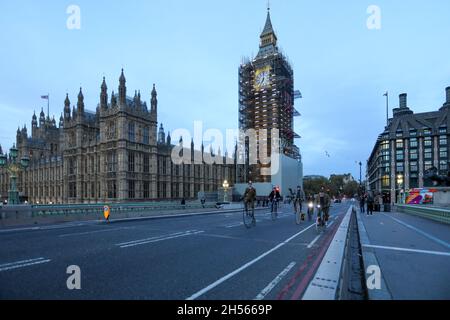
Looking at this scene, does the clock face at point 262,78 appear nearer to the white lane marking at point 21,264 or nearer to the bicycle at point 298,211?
the bicycle at point 298,211

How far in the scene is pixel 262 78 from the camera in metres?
73.0

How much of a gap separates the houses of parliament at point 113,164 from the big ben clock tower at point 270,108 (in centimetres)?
1462

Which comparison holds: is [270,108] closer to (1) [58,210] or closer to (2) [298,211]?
(2) [298,211]

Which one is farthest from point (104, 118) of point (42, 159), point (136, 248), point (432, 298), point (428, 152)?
point (428, 152)

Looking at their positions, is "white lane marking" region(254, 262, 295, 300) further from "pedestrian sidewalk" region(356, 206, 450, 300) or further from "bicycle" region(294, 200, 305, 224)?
"bicycle" region(294, 200, 305, 224)

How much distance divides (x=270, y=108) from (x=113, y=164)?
4155 centimetres

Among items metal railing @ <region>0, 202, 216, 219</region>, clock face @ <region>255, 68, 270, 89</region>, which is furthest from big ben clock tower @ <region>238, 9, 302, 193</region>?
metal railing @ <region>0, 202, 216, 219</region>

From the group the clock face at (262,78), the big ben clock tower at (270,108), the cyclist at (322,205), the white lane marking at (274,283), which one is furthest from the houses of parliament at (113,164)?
the white lane marking at (274,283)

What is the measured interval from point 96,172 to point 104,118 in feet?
34.0

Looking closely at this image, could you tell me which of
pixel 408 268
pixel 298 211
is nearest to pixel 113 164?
pixel 298 211

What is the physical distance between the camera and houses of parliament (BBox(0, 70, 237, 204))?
4738 cm

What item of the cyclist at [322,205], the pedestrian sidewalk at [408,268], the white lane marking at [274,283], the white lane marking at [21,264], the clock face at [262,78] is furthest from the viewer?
the clock face at [262,78]

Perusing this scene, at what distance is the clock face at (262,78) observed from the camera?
235 ft

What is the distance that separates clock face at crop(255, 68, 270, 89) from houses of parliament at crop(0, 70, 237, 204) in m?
23.6
